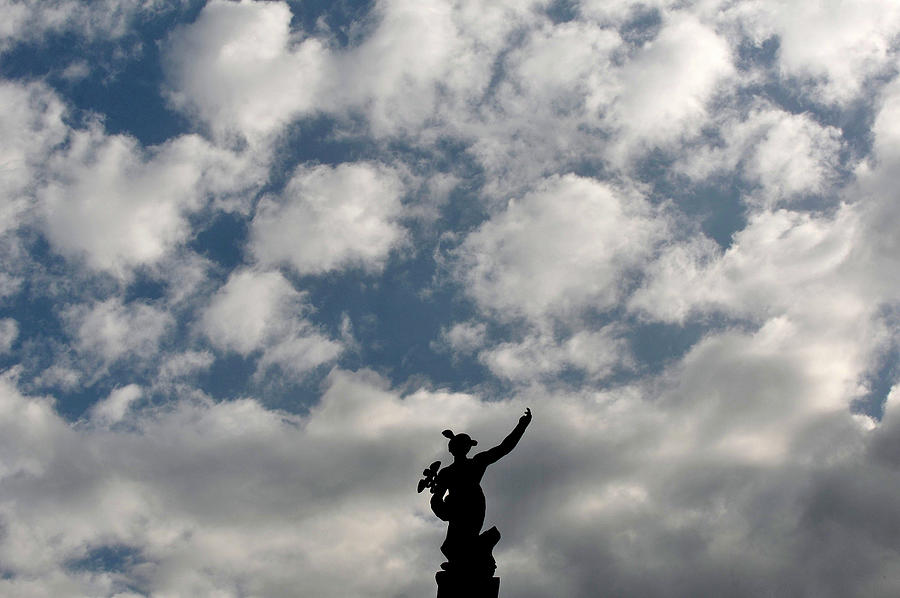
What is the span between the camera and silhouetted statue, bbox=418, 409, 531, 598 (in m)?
17.7

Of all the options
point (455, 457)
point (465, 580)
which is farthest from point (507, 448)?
point (465, 580)

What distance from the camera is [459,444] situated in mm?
19438

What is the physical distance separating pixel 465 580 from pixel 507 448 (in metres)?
2.83

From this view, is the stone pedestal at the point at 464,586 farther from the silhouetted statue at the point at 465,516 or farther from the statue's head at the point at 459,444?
the statue's head at the point at 459,444

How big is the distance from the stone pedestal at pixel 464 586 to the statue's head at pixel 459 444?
259 centimetres

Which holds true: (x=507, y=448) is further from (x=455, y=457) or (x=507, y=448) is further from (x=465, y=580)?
(x=465, y=580)

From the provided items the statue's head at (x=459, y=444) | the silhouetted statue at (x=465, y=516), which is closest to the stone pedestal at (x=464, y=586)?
the silhouetted statue at (x=465, y=516)

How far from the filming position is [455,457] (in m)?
19.4

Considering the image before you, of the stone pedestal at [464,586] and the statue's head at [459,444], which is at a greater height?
the statue's head at [459,444]

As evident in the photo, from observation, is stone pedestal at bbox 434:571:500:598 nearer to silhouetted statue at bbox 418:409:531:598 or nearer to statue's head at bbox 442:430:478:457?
silhouetted statue at bbox 418:409:531:598

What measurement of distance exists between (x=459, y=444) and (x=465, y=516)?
5.14 ft

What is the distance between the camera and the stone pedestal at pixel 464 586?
57.5 feet

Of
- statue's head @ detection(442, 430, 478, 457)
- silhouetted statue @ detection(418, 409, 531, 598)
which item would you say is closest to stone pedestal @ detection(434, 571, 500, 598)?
silhouetted statue @ detection(418, 409, 531, 598)

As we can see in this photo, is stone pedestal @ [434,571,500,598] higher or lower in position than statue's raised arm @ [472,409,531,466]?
Answer: lower
